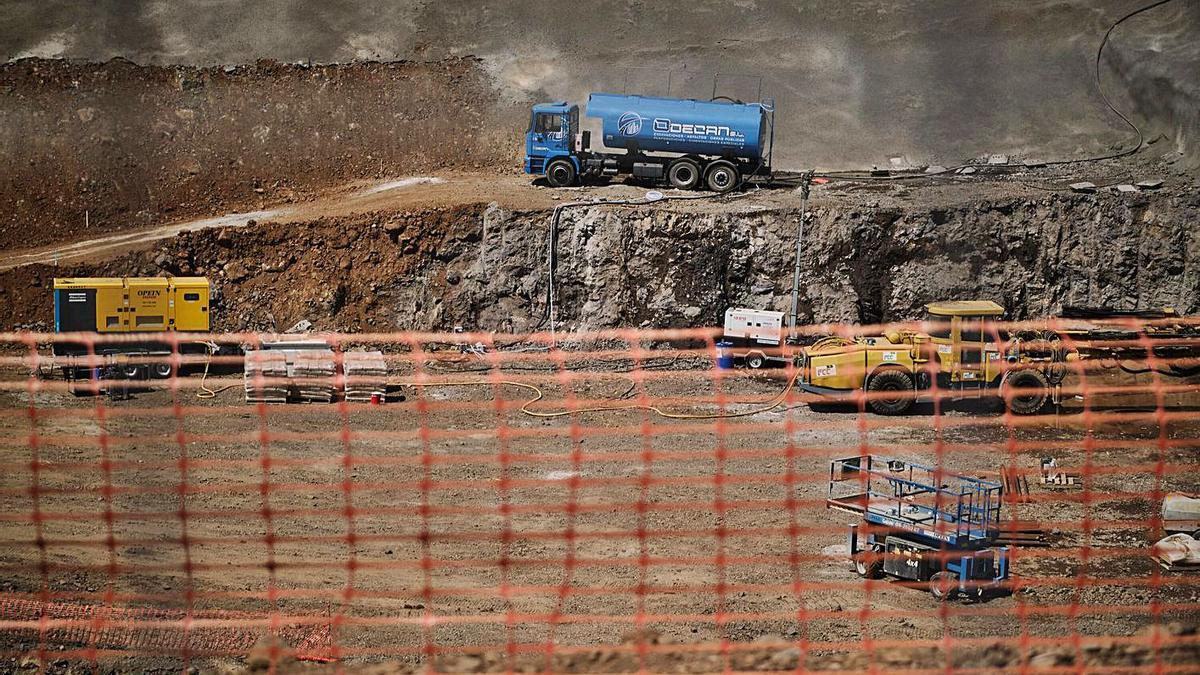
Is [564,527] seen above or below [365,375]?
below

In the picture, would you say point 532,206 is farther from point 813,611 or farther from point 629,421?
point 813,611

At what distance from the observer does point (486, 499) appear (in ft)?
69.4

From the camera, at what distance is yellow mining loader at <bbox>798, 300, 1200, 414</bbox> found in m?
24.6

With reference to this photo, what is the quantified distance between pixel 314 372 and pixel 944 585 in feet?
41.5

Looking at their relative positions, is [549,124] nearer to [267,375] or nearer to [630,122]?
[630,122]

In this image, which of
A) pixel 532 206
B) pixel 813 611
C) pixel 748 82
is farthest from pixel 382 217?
pixel 813 611

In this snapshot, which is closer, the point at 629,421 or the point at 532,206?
the point at 629,421

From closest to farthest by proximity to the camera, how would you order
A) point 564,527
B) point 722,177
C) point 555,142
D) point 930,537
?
point 930,537, point 564,527, point 722,177, point 555,142

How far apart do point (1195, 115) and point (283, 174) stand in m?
19.9

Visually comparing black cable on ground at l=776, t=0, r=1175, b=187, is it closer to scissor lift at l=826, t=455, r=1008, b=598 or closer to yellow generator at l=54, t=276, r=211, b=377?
yellow generator at l=54, t=276, r=211, b=377

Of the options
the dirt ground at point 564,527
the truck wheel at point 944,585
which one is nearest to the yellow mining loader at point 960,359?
the dirt ground at point 564,527

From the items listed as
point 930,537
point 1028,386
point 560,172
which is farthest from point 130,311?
point 1028,386

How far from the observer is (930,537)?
17156mm

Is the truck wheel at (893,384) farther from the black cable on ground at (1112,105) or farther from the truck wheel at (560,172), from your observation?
the black cable on ground at (1112,105)
